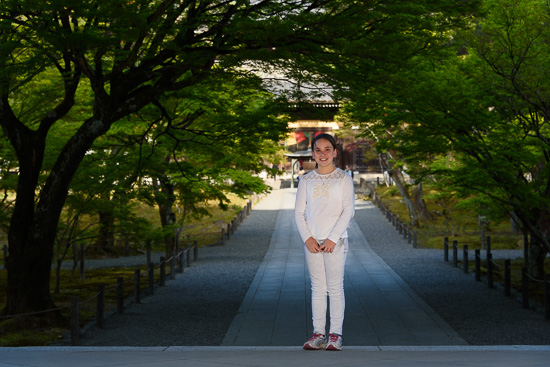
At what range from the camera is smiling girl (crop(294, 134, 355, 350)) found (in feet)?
20.2

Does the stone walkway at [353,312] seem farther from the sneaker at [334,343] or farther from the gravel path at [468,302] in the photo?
the sneaker at [334,343]

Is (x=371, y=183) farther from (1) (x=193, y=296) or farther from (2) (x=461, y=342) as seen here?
(2) (x=461, y=342)

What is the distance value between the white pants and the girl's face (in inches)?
28.0

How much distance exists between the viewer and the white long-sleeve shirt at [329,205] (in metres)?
6.15

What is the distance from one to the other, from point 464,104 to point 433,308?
4352 millimetres

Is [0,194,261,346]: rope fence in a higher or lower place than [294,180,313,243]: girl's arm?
lower

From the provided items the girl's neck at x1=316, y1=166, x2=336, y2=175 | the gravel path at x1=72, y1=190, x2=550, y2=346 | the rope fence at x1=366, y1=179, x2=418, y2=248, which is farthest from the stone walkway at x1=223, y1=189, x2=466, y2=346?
the rope fence at x1=366, y1=179, x2=418, y2=248

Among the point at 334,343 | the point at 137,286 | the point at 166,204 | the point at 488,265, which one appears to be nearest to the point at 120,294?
the point at 137,286

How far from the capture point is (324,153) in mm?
6152

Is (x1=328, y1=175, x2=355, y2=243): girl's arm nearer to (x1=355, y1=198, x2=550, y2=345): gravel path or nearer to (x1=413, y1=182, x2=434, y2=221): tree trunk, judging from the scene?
(x1=355, y1=198, x2=550, y2=345): gravel path

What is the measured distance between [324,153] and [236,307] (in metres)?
8.58

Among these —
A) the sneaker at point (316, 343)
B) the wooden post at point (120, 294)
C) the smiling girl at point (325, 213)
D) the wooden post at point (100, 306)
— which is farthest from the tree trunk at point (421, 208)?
the smiling girl at point (325, 213)

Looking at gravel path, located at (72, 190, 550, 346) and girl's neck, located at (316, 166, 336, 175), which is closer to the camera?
girl's neck, located at (316, 166, 336, 175)

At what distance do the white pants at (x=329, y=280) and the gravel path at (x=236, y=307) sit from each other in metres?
4.39
